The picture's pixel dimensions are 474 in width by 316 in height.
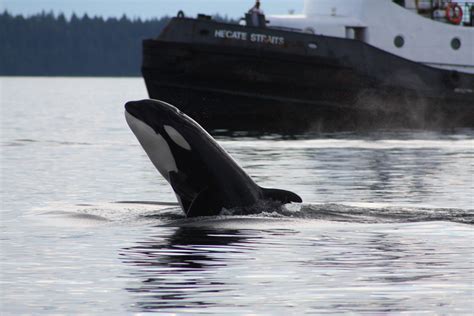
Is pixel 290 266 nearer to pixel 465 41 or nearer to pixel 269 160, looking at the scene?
pixel 269 160

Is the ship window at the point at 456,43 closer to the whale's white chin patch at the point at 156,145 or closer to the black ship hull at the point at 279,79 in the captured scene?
the black ship hull at the point at 279,79

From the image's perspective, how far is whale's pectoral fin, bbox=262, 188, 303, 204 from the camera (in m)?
17.1

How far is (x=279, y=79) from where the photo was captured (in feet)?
146

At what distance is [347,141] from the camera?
4078cm

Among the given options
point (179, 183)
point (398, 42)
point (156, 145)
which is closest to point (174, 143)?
point (156, 145)

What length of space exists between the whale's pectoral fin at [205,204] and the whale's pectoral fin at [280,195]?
2.46 ft

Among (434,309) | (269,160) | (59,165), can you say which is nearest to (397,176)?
(269,160)

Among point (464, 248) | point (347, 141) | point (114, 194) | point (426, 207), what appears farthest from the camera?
point (347, 141)

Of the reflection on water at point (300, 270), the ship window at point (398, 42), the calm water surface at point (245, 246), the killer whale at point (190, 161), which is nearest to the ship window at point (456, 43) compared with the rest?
the ship window at point (398, 42)

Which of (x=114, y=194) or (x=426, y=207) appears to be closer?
(x=426, y=207)

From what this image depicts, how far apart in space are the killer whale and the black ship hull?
89.3ft

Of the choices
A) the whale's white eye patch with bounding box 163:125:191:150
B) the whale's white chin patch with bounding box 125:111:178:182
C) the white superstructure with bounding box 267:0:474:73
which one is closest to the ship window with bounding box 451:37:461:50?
the white superstructure with bounding box 267:0:474:73

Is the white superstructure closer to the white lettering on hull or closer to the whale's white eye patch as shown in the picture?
the white lettering on hull

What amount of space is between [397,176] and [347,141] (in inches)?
519
